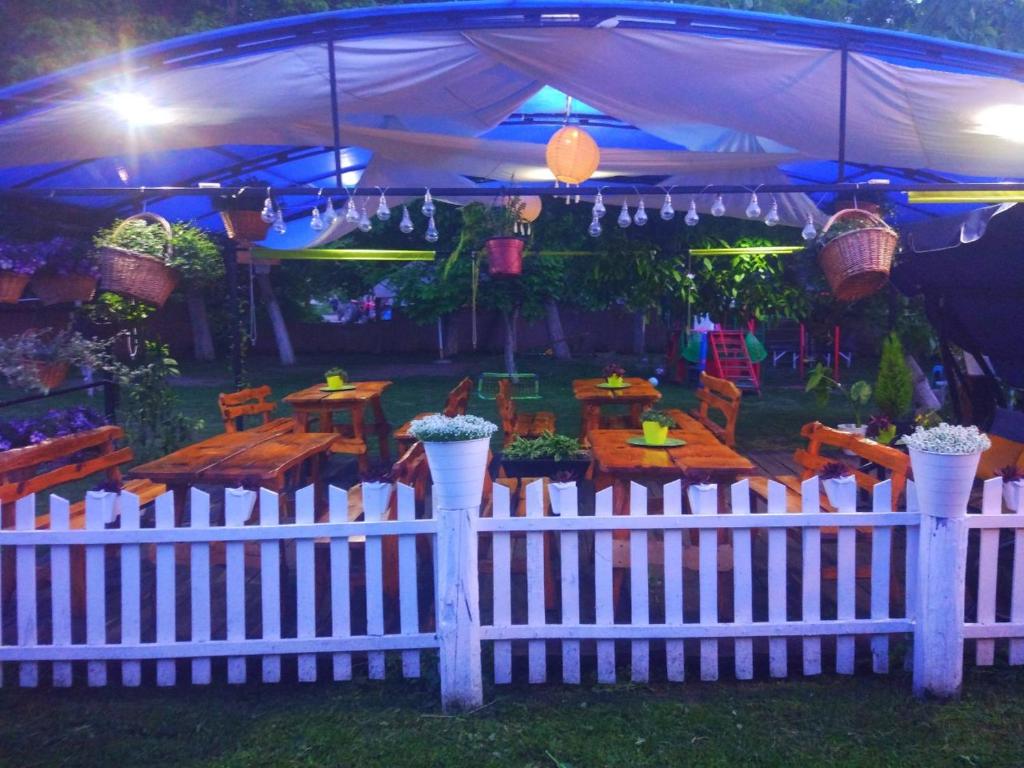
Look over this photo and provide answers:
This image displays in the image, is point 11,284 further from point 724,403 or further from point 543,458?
point 724,403

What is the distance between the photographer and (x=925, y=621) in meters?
3.00

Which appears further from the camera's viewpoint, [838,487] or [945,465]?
[838,487]

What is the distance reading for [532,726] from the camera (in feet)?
9.37

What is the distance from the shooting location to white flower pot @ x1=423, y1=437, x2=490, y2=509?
2891 millimetres

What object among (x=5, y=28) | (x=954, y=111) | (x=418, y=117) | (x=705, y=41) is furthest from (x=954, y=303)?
(x=5, y=28)

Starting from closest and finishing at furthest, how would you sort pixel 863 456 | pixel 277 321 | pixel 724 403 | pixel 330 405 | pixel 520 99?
pixel 863 456 < pixel 520 99 < pixel 724 403 < pixel 330 405 < pixel 277 321

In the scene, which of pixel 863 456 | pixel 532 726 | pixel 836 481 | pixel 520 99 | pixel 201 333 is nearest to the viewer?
pixel 532 726

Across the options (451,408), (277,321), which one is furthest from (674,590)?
(277,321)

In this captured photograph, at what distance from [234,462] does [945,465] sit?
333 cm

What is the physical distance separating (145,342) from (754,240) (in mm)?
5908

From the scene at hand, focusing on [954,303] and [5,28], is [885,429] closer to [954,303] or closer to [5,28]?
[954,303]

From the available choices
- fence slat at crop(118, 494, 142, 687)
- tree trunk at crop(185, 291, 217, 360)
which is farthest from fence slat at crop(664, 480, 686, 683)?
tree trunk at crop(185, 291, 217, 360)

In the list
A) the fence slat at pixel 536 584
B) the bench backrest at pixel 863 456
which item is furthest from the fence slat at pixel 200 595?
the bench backrest at pixel 863 456

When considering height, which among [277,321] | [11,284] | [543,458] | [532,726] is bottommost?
[532,726]
